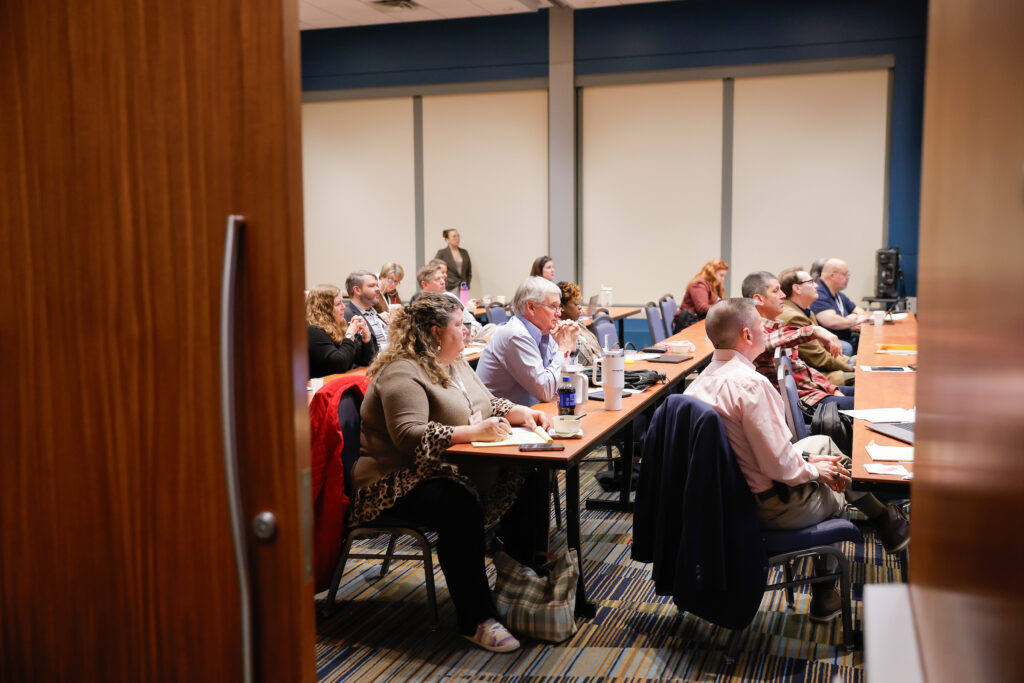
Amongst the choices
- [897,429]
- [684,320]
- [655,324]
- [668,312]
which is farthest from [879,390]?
[668,312]

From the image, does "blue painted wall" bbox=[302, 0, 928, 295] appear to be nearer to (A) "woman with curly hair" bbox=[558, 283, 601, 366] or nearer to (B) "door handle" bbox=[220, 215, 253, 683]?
(A) "woman with curly hair" bbox=[558, 283, 601, 366]

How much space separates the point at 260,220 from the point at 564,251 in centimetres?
1005

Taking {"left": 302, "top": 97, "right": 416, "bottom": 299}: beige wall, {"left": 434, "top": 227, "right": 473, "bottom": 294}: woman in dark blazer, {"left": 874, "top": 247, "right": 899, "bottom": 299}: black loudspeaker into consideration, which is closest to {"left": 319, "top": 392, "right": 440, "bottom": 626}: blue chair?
{"left": 874, "top": 247, "right": 899, "bottom": 299}: black loudspeaker

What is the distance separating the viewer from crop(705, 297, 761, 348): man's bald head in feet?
10.6

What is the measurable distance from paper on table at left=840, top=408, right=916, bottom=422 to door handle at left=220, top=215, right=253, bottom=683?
290 centimetres

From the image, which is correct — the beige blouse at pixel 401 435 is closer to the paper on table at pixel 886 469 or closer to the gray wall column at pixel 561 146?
the paper on table at pixel 886 469

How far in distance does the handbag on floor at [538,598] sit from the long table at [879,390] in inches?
42.7

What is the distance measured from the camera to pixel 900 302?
382 inches

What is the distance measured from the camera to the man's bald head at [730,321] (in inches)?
127

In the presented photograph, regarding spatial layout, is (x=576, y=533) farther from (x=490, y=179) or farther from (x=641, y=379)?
(x=490, y=179)

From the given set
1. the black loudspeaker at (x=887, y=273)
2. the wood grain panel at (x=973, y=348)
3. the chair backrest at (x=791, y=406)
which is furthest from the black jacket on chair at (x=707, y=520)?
the black loudspeaker at (x=887, y=273)

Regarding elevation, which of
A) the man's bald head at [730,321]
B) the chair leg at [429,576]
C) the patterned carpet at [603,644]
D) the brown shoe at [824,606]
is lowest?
the patterned carpet at [603,644]

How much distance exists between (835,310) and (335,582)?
17.5 ft

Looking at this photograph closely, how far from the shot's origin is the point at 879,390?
4.24 m
